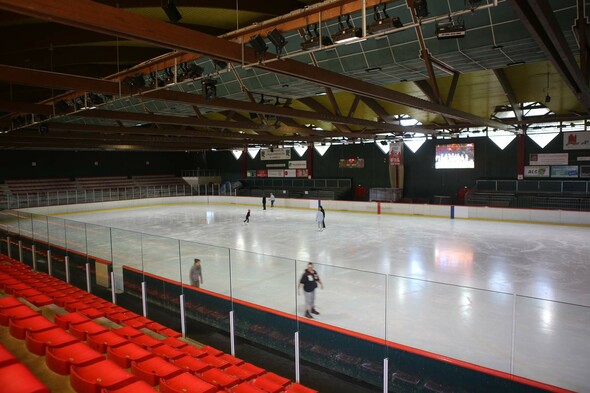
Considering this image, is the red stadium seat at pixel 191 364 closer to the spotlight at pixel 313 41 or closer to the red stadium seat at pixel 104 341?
the red stadium seat at pixel 104 341

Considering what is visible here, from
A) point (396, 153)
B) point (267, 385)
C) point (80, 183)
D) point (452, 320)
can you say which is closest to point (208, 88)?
point (267, 385)

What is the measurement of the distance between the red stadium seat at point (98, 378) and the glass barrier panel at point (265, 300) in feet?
9.43

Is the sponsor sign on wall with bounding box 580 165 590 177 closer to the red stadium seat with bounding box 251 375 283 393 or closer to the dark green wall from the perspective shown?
the dark green wall

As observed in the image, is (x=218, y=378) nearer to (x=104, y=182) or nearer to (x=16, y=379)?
(x=16, y=379)

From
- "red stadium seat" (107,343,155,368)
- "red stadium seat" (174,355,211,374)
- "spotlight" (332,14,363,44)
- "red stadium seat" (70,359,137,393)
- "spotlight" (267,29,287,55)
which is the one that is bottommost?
"red stadium seat" (174,355,211,374)

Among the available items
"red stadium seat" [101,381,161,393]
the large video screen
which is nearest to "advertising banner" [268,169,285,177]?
the large video screen

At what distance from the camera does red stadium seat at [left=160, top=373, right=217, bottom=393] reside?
437 centimetres

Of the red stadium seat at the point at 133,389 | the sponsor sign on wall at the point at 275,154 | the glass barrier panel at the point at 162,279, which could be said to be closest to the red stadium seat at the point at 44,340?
the red stadium seat at the point at 133,389

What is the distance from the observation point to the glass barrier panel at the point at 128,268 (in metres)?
9.49

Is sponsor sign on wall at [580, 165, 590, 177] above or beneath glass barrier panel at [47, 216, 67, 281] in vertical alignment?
above

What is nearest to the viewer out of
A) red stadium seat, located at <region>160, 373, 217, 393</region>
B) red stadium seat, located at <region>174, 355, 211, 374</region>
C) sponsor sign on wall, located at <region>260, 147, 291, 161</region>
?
red stadium seat, located at <region>160, 373, 217, 393</region>

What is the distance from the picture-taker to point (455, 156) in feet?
99.8

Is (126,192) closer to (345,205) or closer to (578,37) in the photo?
(345,205)

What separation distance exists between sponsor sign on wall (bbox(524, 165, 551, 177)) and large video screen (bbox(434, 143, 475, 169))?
12.0 ft
